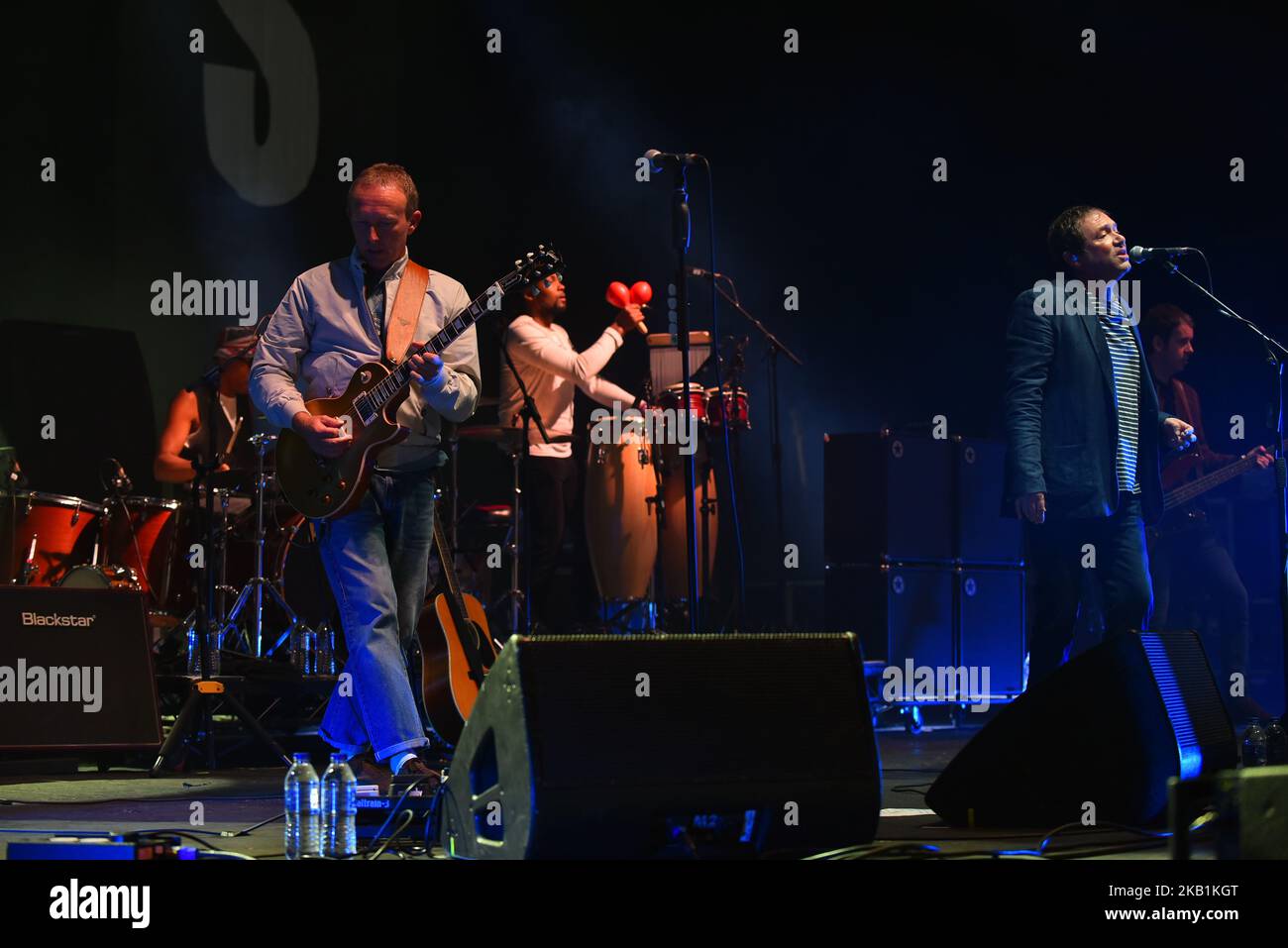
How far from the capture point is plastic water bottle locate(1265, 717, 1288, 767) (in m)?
5.68

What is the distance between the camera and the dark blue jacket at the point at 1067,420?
5.36 m

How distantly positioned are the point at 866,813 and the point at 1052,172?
22.9 ft

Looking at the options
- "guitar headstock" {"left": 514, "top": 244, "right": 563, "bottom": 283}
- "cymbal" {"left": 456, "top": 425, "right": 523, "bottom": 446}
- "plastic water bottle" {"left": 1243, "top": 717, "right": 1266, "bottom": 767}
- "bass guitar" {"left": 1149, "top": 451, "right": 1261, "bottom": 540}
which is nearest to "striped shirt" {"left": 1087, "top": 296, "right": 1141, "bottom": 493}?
"plastic water bottle" {"left": 1243, "top": 717, "right": 1266, "bottom": 767}

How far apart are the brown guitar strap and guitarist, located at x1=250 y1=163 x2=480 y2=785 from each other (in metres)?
0.02

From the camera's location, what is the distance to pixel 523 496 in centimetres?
831

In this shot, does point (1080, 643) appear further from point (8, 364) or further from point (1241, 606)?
point (8, 364)

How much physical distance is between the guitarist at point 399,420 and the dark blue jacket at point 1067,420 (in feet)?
6.47

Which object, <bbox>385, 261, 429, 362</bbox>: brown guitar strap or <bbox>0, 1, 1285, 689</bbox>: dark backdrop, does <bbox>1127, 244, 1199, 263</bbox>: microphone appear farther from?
<bbox>0, 1, 1285, 689</bbox>: dark backdrop

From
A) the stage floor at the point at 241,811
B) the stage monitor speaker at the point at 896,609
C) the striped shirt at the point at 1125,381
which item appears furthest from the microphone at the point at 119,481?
the striped shirt at the point at 1125,381

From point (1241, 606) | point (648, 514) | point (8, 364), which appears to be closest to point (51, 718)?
point (8, 364)

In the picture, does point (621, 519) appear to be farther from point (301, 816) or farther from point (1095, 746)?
point (301, 816)

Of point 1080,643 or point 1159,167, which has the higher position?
point 1159,167

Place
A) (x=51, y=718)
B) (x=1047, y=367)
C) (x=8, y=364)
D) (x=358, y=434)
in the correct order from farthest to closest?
(x=8, y=364) < (x=51, y=718) < (x=1047, y=367) < (x=358, y=434)

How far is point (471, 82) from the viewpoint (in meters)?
10.4
